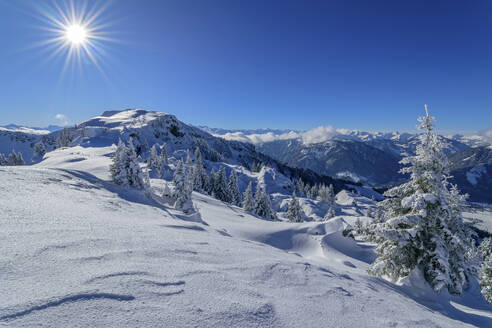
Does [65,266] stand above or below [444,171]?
below

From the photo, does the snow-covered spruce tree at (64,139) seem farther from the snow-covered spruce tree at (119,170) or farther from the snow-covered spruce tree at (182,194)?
the snow-covered spruce tree at (182,194)

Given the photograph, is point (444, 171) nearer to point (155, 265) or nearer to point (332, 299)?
point (332, 299)

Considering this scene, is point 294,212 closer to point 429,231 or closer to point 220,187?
point 220,187

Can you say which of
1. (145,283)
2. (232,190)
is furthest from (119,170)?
(232,190)

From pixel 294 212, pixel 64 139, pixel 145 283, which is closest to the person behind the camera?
pixel 145 283

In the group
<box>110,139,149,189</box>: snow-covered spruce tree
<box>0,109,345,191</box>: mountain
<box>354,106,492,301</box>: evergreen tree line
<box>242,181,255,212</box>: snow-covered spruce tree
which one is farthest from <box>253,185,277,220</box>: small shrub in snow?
<box>0,109,345,191</box>: mountain

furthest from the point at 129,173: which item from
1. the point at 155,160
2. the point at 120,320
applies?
the point at 155,160

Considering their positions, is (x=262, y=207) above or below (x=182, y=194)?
below

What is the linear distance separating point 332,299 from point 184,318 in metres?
3.47

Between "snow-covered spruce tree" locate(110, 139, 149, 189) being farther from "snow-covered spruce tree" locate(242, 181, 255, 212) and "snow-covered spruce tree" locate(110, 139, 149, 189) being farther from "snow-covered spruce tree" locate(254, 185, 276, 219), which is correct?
"snow-covered spruce tree" locate(254, 185, 276, 219)

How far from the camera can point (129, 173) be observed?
1989 cm

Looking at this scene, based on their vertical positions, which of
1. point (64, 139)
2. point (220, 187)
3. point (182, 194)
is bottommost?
point (220, 187)

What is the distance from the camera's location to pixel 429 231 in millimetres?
9562

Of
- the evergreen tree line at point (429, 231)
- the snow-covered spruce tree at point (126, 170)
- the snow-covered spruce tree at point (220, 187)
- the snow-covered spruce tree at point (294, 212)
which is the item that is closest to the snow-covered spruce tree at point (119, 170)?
the snow-covered spruce tree at point (126, 170)
